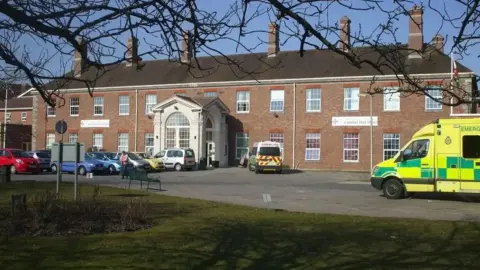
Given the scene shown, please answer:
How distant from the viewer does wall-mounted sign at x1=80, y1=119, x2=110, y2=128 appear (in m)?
52.0

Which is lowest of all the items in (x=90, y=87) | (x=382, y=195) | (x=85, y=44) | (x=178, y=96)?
(x=382, y=195)

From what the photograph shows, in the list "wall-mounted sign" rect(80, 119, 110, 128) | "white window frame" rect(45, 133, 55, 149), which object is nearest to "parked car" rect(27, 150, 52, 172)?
"wall-mounted sign" rect(80, 119, 110, 128)

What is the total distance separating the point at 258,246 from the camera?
28.5 ft

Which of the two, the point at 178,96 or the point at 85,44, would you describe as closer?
the point at 85,44

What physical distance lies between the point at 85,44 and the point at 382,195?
1868cm

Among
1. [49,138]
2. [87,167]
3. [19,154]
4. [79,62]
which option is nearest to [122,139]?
[49,138]

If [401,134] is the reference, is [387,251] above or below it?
below

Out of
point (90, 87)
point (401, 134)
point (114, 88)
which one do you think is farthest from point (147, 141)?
point (90, 87)

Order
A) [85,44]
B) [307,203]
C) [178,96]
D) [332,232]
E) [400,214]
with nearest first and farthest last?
1. [85,44]
2. [332,232]
3. [400,214]
4. [307,203]
5. [178,96]

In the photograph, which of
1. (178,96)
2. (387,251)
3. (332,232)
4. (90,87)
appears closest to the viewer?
(90,87)

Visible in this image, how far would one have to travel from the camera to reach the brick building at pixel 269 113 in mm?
41688

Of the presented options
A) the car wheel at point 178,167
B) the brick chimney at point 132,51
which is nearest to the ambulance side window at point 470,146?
the brick chimney at point 132,51

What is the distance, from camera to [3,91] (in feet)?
29.0

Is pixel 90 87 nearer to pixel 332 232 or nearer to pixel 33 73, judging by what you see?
pixel 33 73
